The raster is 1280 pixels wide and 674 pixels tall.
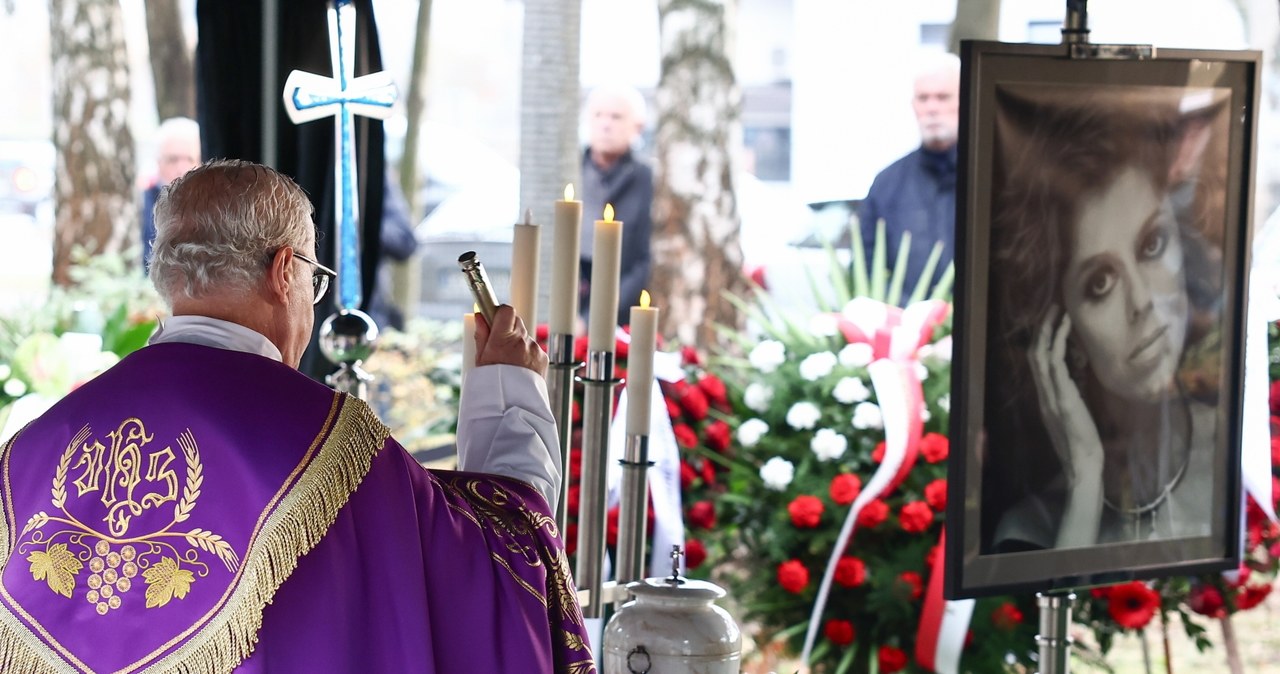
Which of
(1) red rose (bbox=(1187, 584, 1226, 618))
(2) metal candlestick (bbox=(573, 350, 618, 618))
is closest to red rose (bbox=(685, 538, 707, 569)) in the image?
(1) red rose (bbox=(1187, 584, 1226, 618))

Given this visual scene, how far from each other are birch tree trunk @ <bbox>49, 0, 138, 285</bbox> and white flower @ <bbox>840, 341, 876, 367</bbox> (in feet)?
11.1

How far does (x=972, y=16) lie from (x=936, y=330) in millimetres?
1990

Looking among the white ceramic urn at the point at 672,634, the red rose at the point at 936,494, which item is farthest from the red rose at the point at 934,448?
the white ceramic urn at the point at 672,634

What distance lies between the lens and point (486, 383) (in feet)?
6.88

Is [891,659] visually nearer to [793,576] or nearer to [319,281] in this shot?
[793,576]

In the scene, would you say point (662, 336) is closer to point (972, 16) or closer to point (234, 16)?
point (972, 16)

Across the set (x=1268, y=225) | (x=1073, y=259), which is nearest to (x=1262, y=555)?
(x=1268, y=225)

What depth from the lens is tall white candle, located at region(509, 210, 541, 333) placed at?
2.09 meters

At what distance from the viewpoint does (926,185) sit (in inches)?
203

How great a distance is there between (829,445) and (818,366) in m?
0.24

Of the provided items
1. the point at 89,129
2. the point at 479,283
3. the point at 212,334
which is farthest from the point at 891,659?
the point at 89,129

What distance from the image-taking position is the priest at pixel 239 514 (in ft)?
5.77

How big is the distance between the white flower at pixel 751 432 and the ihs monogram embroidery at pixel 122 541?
2.40 meters

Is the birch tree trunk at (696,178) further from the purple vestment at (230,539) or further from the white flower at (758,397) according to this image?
the purple vestment at (230,539)
